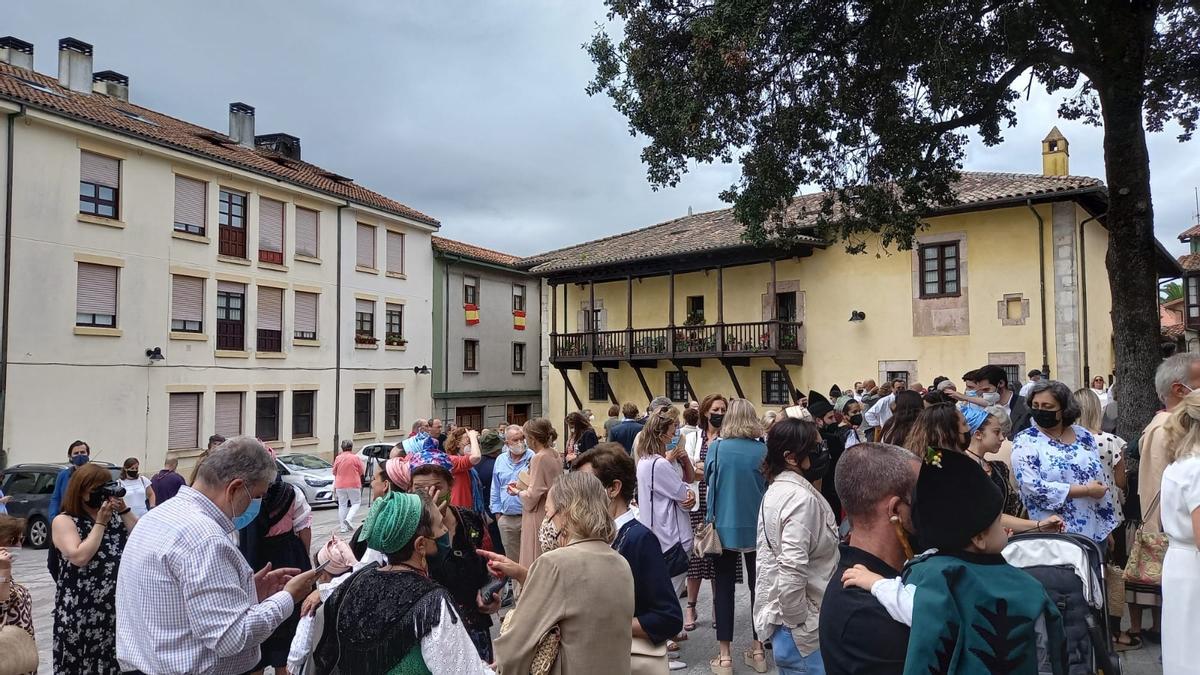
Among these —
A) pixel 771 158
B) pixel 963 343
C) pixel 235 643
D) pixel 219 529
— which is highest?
pixel 771 158

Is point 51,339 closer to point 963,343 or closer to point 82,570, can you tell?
point 82,570

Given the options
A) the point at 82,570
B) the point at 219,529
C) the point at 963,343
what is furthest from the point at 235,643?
the point at 963,343

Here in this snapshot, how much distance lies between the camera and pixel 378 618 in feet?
7.86

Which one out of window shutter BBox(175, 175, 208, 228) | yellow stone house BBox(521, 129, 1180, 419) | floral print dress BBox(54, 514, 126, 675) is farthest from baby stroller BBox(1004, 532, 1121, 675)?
window shutter BBox(175, 175, 208, 228)

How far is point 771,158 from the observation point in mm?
9812

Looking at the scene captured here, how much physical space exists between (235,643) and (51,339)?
1990 cm

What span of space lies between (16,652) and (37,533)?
41.4 feet

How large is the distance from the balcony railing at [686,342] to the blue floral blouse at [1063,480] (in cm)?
1718

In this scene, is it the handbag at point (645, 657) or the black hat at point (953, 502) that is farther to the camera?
the handbag at point (645, 657)

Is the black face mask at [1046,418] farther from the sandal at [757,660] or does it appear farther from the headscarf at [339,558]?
the headscarf at [339,558]

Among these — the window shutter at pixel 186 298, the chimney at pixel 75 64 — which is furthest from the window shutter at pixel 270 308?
the chimney at pixel 75 64

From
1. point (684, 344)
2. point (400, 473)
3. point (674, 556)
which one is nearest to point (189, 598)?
point (400, 473)

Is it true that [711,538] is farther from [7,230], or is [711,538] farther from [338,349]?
[338,349]

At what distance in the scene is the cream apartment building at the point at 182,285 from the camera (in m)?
18.0
